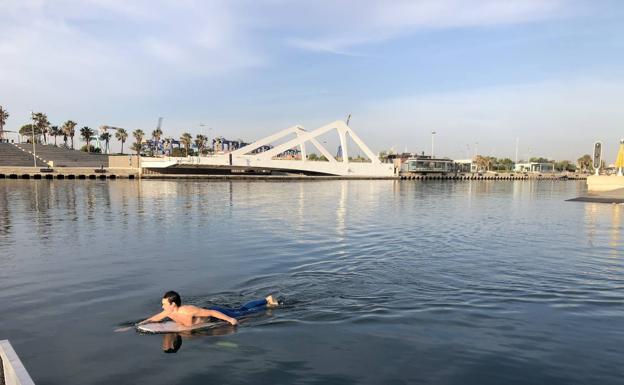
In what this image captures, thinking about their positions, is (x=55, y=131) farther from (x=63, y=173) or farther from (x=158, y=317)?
(x=158, y=317)

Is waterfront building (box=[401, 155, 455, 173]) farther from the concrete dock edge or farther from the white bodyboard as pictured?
the concrete dock edge

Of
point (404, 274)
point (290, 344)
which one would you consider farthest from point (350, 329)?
point (404, 274)

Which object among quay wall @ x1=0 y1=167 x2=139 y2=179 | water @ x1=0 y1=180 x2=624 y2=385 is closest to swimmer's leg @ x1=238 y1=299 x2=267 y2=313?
water @ x1=0 y1=180 x2=624 y2=385

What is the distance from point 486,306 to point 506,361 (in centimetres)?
346

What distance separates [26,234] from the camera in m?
23.3

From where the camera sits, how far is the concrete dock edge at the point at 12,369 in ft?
17.0

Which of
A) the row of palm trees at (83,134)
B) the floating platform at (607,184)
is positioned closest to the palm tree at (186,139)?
the row of palm trees at (83,134)

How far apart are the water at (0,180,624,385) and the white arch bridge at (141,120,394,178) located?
8968 cm

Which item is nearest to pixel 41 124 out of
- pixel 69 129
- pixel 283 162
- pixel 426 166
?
pixel 69 129

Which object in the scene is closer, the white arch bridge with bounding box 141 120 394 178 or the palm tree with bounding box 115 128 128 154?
the white arch bridge with bounding box 141 120 394 178

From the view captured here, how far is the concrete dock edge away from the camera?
17.0 feet

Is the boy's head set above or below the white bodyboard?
above

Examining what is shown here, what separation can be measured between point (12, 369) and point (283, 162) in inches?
4795

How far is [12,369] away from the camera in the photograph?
536 cm
